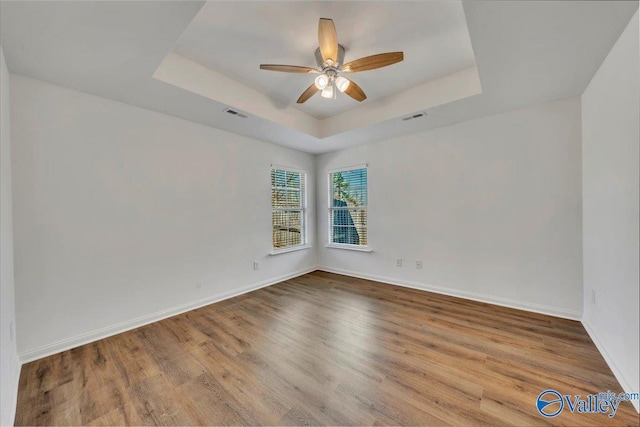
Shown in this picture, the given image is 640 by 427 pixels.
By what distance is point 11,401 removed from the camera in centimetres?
149

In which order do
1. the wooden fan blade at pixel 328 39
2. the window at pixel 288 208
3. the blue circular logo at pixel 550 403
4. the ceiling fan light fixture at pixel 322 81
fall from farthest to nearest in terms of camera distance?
the window at pixel 288 208 < the ceiling fan light fixture at pixel 322 81 < the wooden fan blade at pixel 328 39 < the blue circular logo at pixel 550 403

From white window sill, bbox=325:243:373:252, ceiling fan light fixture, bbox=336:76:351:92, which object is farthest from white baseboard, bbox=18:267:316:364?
ceiling fan light fixture, bbox=336:76:351:92

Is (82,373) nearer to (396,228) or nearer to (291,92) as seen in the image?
(291,92)

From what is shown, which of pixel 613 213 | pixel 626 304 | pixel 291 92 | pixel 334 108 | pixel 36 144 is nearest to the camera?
pixel 626 304

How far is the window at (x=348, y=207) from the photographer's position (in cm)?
436

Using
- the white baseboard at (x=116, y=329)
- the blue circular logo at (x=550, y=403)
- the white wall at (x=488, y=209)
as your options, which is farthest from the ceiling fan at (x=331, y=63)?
the white baseboard at (x=116, y=329)

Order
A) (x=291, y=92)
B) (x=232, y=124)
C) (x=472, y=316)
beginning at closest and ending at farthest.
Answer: (x=472, y=316) → (x=291, y=92) → (x=232, y=124)

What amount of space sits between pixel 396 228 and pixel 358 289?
1168mm

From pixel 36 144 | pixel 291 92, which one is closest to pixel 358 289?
pixel 291 92

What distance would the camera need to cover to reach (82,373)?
1.84 metres

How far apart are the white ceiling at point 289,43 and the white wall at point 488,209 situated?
383 millimetres

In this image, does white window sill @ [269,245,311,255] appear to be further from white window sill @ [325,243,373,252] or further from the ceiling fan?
the ceiling fan

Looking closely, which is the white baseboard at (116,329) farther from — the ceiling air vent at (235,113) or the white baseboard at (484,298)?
the ceiling air vent at (235,113)

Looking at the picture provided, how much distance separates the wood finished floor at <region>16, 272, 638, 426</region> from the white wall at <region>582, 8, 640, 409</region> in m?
0.24
